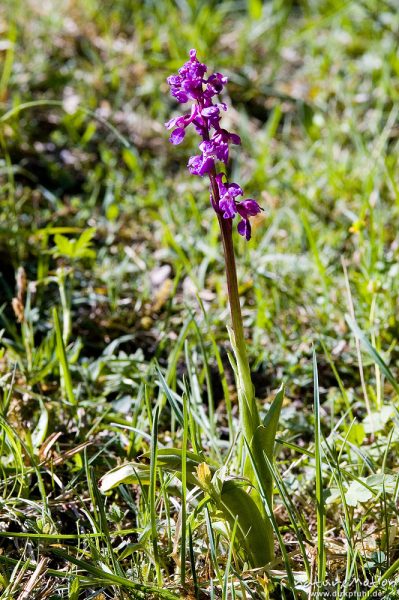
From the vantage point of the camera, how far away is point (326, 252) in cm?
303

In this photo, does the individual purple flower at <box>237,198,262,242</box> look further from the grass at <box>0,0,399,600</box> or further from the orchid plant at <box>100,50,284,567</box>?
the grass at <box>0,0,399,600</box>

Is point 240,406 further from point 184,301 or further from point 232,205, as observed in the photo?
point 184,301

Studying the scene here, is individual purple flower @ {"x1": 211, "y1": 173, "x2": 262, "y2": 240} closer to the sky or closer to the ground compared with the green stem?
closer to the sky

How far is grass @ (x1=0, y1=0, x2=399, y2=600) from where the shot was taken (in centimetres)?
173

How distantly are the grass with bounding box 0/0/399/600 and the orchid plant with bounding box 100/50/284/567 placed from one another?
0.03 metres

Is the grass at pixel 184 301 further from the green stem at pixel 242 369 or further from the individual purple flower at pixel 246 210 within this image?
the individual purple flower at pixel 246 210

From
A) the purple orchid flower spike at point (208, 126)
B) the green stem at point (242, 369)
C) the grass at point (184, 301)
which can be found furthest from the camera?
the grass at point (184, 301)

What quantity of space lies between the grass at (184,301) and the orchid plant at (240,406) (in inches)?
1.1

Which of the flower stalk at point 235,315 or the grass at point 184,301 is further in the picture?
the grass at point 184,301

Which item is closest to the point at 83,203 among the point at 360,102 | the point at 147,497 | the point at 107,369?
the point at 107,369

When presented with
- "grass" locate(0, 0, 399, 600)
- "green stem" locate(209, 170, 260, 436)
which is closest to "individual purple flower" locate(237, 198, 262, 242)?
"green stem" locate(209, 170, 260, 436)

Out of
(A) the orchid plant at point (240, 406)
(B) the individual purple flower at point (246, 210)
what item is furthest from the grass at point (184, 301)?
(B) the individual purple flower at point (246, 210)

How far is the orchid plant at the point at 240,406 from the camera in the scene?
153 centimetres

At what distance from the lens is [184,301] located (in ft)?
8.29
